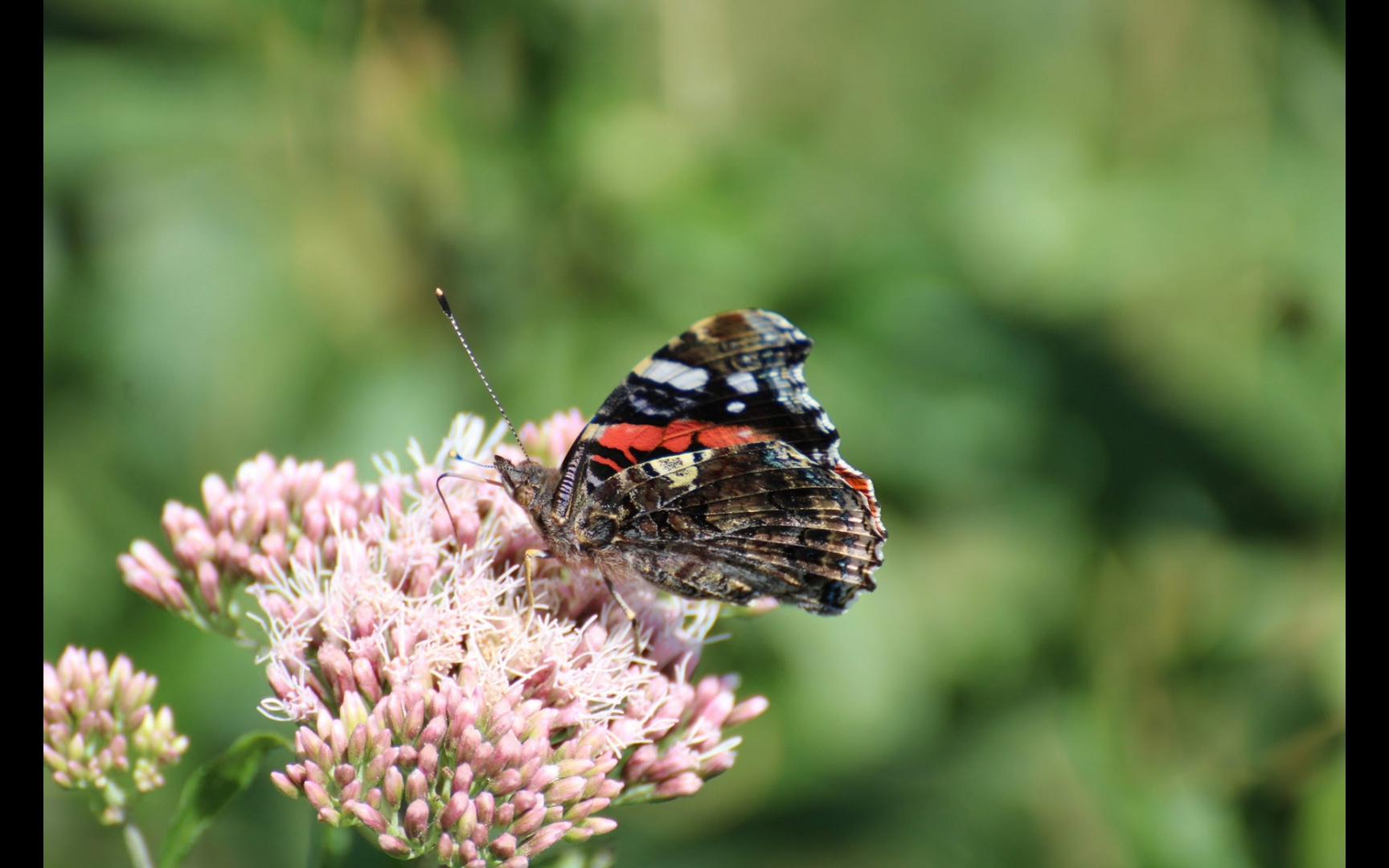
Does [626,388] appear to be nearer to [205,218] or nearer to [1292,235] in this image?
[205,218]

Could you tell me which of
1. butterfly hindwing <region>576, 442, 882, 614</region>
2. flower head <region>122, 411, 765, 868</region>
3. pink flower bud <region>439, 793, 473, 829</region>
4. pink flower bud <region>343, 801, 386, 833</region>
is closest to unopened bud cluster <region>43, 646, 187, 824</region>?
flower head <region>122, 411, 765, 868</region>

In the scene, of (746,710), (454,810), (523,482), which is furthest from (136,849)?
(746,710)

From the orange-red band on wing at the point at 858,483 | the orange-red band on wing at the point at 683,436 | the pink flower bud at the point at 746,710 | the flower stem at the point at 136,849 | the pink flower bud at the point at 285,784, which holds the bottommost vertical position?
the flower stem at the point at 136,849

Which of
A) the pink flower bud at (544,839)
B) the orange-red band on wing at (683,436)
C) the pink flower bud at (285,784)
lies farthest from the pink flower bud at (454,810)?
the orange-red band on wing at (683,436)

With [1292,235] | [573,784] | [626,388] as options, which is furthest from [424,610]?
[1292,235]

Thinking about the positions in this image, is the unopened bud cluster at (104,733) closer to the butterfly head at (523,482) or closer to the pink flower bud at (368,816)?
the pink flower bud at (368,816)
